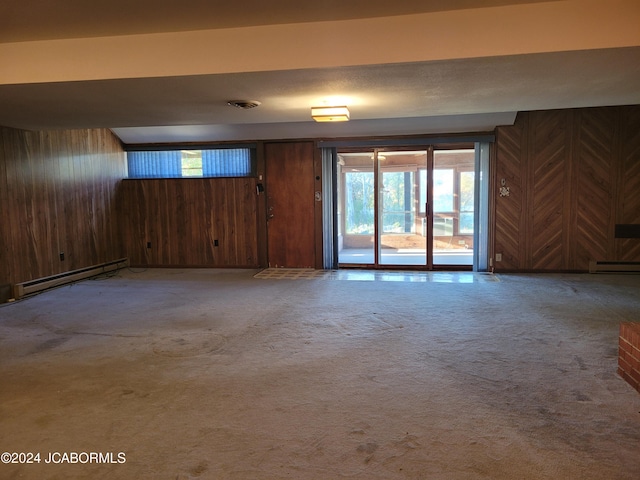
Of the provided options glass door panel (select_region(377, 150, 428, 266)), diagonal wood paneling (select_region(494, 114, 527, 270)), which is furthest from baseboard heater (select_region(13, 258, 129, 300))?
diagonal wood paneling (select_region(494, 114, 527, 270))

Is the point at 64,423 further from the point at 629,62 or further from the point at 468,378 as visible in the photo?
the point at 629,62

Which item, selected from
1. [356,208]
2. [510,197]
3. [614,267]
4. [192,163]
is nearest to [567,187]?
[510,197]

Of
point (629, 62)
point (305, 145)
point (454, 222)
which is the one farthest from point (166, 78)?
point (454, 222)

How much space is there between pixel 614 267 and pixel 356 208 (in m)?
4.08

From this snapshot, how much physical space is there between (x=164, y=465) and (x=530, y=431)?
185cm

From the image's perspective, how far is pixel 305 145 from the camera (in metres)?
7.30

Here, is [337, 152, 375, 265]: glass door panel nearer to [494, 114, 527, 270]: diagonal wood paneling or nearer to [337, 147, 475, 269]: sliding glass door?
[337, 147, 475, 269]: sliding glass door

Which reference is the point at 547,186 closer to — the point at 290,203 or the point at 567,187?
the point at 567,187

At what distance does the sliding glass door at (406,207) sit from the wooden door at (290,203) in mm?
543

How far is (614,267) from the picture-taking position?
21.2ft

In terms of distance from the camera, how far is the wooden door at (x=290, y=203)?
7.35m

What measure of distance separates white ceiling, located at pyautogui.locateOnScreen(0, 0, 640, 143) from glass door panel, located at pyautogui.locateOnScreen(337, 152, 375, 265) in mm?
3008

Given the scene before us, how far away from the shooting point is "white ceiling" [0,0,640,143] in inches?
103

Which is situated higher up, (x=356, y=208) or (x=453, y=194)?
(x=453, y=194)
